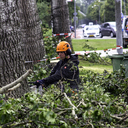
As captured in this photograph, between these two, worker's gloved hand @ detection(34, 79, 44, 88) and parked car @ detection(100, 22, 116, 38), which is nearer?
worker's gloved hand @ detection(34, 79, 44, 88)

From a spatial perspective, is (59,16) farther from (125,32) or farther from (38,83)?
(125,32)

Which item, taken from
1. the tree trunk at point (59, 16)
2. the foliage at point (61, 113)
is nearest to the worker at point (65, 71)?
the foliage at point (61, 113)

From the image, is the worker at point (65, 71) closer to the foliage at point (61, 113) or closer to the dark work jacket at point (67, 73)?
the dark work jacket at point (67, 73)

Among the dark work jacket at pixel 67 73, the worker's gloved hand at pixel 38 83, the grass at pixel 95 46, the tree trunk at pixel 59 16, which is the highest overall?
Result: the tree trunk at pixel 59 16

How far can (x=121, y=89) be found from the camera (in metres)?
5.68

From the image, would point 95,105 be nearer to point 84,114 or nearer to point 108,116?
point 108,116

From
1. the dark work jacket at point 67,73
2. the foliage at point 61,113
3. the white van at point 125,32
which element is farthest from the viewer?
the white van at point 125,32

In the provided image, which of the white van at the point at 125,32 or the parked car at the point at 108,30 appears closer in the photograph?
the white van at the point at 125,32

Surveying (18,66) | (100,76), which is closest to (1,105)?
(18,66)

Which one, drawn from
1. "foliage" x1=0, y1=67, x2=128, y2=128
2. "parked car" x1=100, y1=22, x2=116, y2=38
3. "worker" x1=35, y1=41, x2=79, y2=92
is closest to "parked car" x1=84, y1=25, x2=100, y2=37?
"parked car" x1=100, y1=22, x2=116, y2=38

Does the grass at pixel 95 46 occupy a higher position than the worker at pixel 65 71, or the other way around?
the worker at pixel 65 71

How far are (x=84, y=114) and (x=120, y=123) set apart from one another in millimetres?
466

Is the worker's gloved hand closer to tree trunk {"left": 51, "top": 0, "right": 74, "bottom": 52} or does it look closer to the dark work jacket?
the dark work jacket

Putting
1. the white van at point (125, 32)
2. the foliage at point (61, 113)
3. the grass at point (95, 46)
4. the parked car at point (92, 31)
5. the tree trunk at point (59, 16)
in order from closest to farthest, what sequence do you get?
1. the foliage at point (61, 113)
2. the grass at point (95, 46)
3. the tree trunk at point (59, 16)
4. the white van at point (125, 32)
5. the parked car at point (92, 31)
